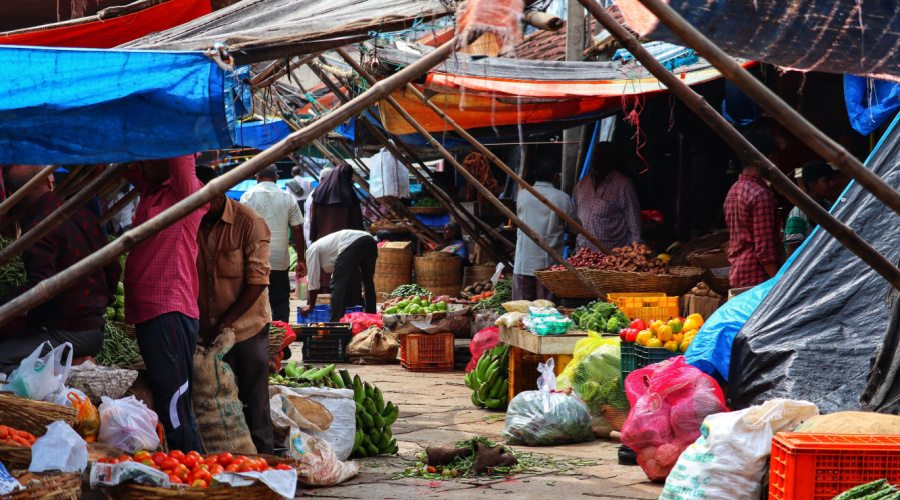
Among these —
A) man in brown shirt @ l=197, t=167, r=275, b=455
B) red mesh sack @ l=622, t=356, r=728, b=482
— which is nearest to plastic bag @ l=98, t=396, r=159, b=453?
man in brown shirt @ l=197, t=167, r=275, b=455

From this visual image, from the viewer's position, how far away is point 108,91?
3.75 m

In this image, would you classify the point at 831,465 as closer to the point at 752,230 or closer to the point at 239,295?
the point at 239,295

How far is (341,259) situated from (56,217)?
22.7 feet

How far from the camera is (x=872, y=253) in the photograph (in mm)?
3244

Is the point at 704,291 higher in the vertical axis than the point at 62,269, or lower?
lower

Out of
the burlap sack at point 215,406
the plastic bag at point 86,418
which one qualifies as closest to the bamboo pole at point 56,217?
the plastic bag at point 86,418

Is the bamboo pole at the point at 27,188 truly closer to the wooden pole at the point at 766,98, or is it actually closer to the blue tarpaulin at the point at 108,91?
the blue tarpaulin at the point at 108,91

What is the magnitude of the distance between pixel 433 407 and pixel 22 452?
14.9 ft

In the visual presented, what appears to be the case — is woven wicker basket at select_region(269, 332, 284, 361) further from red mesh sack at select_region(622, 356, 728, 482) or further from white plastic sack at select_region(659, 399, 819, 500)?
white plastic sack at select_region(659, 399, 819, 500)

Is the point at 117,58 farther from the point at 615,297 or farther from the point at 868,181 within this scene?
the point at 615,297

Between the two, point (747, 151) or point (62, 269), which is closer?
point (747, 151)

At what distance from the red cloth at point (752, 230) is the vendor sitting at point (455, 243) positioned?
7944mm

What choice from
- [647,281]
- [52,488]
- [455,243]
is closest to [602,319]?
[647,281]

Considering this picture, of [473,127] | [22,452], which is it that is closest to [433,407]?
[473,127]
